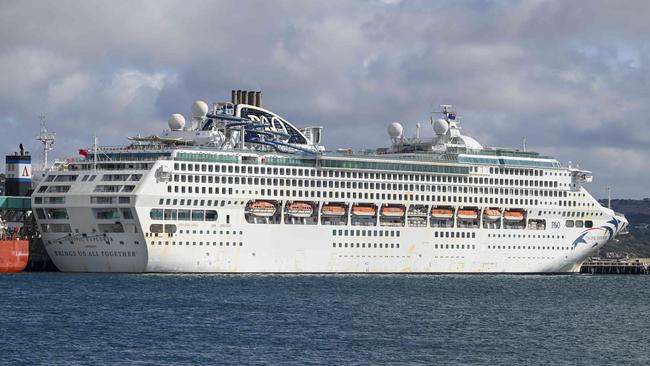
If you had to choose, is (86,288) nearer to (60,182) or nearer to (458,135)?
(60,182)

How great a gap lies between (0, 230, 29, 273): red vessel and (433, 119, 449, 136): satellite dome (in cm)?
3689

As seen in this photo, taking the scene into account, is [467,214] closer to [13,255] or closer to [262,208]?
[262,208]

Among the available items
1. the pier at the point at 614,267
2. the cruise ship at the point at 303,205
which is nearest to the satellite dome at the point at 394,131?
the cruise ship at the point at 303,205

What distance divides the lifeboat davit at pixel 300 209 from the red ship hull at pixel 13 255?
20.0 metres

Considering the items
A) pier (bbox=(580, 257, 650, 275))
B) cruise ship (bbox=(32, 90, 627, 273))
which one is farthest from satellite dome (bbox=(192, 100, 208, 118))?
pier (bbox=(580, 257, 650, 275))

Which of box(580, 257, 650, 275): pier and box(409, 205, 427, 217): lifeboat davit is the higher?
box(409, 205, 427, 217): lifeboat davit

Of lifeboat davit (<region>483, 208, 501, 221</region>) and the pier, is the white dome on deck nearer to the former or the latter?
lifeboat davit (<region>483, 208, 501, 221</region>)

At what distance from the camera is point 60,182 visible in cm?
9994

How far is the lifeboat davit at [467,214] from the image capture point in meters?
114

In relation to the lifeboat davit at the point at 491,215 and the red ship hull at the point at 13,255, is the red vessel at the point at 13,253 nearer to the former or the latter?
the red ship hull at the point at 13,255

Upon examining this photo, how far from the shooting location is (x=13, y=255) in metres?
104

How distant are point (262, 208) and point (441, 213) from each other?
17.4 metres

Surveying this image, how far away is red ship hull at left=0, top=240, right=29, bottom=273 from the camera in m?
103

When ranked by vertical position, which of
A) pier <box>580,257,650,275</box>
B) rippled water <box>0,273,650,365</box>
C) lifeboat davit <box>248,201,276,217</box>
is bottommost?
rippled water <box>0,273,650,365</box>
